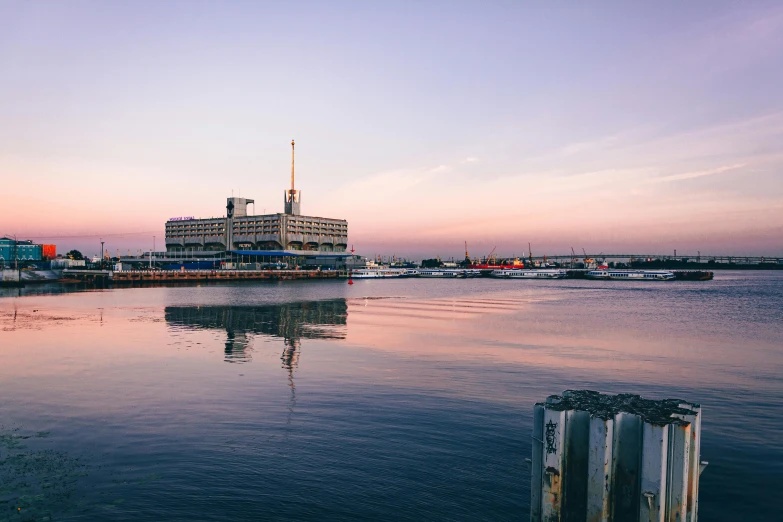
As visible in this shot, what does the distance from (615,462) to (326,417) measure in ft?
33.7

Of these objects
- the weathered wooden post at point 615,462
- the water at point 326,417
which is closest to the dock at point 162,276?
the water at point 326,417

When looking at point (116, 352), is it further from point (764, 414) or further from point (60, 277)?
point (60, 277)

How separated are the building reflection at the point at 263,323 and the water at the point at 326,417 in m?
0.47

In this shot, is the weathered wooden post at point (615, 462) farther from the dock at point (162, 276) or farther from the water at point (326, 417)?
the dock at point (162, 276)

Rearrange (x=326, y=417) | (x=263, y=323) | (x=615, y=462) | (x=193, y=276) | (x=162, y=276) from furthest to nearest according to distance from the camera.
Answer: (x=193, y=276), (x=162, y=276), (x=263, y=323), (x=326, y=417), (x=615, y=462)

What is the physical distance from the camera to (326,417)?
16.1 m

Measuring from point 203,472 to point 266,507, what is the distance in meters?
2.37

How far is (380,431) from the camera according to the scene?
584 inches

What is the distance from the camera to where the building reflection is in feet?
97.0

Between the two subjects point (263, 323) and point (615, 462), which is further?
point (263, 323)

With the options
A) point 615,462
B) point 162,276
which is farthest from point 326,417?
point 162,276

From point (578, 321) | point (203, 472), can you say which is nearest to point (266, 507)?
point (203, 472)

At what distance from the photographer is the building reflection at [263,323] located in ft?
97.0

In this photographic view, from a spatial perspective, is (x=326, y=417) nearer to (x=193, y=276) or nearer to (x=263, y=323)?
(x=263, y=323)
